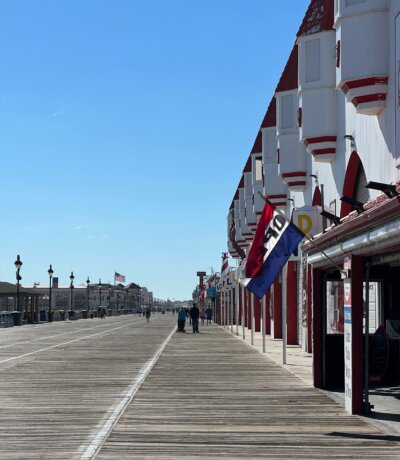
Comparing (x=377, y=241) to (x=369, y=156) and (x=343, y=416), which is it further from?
(x=369, y=156)

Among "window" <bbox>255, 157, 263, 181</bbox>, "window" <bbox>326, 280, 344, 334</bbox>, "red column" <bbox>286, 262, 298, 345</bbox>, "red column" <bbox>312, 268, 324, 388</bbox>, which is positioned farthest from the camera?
"window" <bbox>255, 157, 263, 181</bbox>

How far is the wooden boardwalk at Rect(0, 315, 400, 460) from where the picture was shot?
10102mm

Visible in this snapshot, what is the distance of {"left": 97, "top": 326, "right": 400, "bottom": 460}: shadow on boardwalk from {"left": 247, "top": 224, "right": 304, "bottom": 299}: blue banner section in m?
2.11

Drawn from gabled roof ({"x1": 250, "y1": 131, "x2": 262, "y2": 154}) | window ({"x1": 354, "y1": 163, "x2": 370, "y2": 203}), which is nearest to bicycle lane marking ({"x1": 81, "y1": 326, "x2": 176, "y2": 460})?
window ({"x1": 354, "y1": 163, "x2": 370, "y2": 203})

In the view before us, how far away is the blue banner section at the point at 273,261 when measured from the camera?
1589 centimetres

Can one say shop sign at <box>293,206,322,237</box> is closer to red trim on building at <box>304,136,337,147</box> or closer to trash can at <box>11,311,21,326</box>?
red trim on building at <box>304,136,337,147</box>

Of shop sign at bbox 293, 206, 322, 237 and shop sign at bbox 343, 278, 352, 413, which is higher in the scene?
shop sign at bbox 293, 206, 322, 237

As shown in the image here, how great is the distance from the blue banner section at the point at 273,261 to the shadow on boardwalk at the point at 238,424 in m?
2.11

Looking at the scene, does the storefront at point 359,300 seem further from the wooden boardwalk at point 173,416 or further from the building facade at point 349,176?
the wooden boardwalk at point 173,416

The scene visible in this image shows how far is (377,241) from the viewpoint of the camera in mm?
11078

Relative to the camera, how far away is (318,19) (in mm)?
21750

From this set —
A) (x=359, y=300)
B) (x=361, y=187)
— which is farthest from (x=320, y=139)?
(x=359, y=300)

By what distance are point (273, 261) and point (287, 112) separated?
12859 mm

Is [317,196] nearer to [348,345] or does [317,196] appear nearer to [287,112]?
[287,112]
